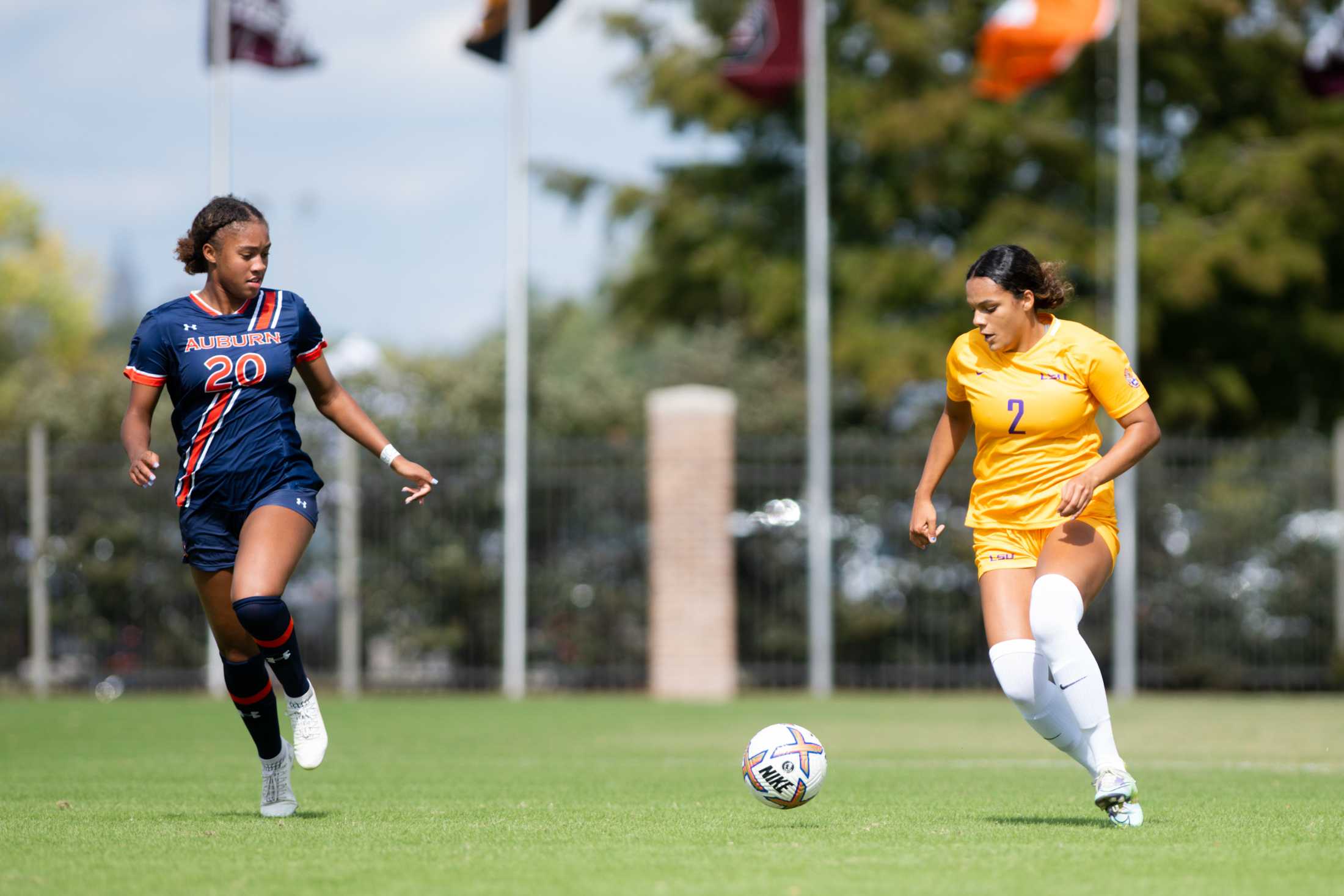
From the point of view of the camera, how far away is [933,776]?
9.09 metres

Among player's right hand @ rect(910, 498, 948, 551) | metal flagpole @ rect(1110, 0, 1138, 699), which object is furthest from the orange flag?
player's right hand @ rect(910, 498, 948, 551)

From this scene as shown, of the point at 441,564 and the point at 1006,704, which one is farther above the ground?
the point at 441,564

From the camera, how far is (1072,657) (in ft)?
20.7

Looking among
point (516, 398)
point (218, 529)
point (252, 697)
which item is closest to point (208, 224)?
point (218, 529)

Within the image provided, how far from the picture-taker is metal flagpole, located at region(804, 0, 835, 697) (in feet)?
62.6

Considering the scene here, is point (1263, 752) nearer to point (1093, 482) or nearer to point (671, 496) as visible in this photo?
point (1093, 482)

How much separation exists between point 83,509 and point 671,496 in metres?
6.86

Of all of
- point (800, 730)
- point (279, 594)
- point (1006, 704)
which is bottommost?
point (1006, 704)

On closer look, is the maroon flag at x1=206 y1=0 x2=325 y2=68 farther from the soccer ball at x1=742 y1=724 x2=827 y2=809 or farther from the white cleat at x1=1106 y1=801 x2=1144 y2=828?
the white cleat at x1=1106 y1=801 x2=1144 y2=828

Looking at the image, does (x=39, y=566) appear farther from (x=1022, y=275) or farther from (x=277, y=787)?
(x=1022, y=275)

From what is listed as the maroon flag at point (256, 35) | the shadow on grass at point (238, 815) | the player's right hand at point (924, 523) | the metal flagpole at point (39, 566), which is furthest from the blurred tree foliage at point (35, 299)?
the player's right hand at point (924, 523)

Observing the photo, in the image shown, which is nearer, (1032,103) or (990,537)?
(990,537)

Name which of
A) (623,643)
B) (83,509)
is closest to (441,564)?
(623,643)

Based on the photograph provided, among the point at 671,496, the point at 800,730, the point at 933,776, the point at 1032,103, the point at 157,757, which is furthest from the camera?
the point at 1032,103
